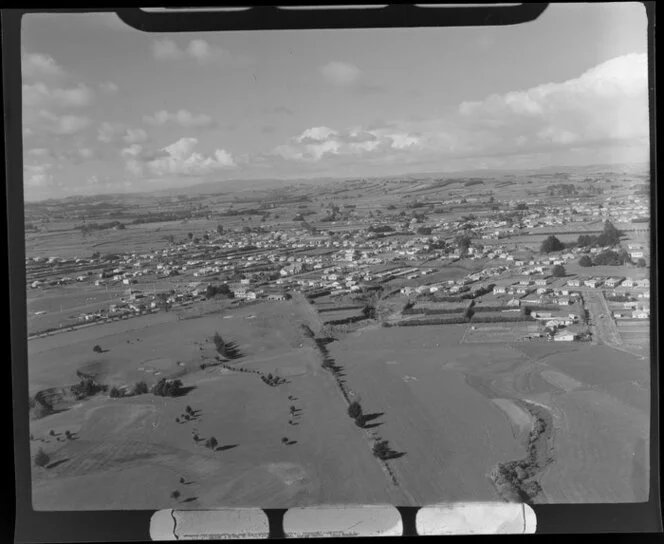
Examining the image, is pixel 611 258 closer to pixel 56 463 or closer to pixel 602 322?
pixel 602 322

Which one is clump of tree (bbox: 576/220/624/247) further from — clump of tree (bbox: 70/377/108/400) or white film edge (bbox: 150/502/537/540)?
clump of tree (bbox: 70/377/108/400)

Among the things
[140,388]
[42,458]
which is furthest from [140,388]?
[42,458]

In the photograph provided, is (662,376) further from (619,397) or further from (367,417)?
(367,417)

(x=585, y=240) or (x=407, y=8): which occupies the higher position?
(x=407, y=8)

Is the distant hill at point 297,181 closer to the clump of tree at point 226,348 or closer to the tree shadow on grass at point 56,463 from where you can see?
the clump of tree at point 226,348

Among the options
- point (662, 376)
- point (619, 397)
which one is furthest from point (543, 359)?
point (662, 376)

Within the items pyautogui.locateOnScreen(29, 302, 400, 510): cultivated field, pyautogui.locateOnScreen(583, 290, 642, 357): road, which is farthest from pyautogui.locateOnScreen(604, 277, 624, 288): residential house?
pyautogui.locateOnScreen(29, 302, 400, 510): cultivated field

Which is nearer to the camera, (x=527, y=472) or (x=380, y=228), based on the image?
(x=527, y=472)
